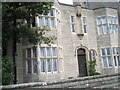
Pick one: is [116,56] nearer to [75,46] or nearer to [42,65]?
[75,46]

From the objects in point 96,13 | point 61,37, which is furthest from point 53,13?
point 96,13

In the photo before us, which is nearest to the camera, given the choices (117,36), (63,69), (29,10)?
(29,10)

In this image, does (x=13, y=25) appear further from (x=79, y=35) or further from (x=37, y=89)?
(x=79, y=35)

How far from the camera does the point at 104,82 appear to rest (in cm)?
844

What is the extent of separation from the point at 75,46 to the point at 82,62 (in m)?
1.90

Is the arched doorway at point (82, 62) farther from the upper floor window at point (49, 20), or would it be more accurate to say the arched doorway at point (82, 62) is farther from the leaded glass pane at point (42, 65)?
the leaded glass pane at point (42, 65)

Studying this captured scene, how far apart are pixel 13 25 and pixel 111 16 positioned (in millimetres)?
11472

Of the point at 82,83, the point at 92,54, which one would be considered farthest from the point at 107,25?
the point at 82,83

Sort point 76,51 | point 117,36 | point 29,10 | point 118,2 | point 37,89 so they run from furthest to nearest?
point 118,2 < point 117,36 < point 76,51 < point 29,10 < point 37,89

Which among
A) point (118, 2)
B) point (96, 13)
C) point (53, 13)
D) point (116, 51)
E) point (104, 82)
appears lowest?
point (104, 82)

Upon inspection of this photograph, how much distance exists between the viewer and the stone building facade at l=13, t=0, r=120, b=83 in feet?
43.4

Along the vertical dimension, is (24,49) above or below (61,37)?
below

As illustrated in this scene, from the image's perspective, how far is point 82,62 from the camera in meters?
16.8

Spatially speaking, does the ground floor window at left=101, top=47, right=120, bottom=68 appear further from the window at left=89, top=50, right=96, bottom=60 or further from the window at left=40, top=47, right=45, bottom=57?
the window at left=40, top=47, right=45, bottom=57
